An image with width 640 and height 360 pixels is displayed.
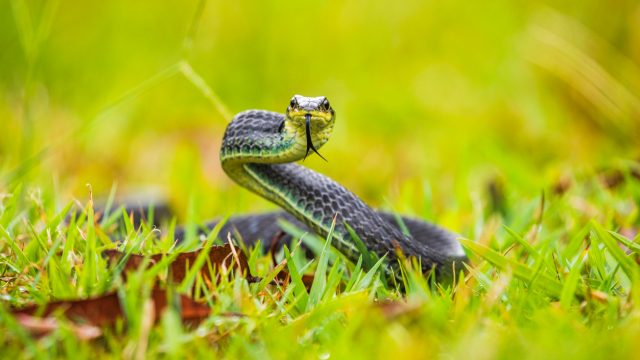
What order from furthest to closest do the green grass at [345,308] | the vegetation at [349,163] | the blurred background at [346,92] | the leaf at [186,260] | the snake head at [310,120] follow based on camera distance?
the blurred background at [346,92] < the snake head at [310,120] < the leaf at [186,260] < the vegetation at [349,163] < the green grass at [345,308]

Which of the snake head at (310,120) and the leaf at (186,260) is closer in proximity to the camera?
the leaf at (186,260)

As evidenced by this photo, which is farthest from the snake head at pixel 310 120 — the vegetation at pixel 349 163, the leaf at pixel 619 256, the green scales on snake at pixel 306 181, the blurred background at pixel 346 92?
the leaf at pixel 619 256

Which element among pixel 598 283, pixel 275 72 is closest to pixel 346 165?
pixel 275 72

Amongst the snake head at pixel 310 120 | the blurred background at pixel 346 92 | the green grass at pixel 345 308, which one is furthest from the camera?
the blurred background at pixel 346 92

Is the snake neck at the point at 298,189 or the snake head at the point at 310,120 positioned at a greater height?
the snake head at the point at 310,120

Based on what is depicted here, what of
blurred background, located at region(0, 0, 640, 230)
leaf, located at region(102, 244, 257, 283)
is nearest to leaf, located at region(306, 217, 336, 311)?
leaf, located at region(102, 244, 257, 283)

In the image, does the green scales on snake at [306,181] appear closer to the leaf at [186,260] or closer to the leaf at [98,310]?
the leaf at [186,260]

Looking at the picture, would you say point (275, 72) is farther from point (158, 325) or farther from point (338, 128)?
point (158, 325)
